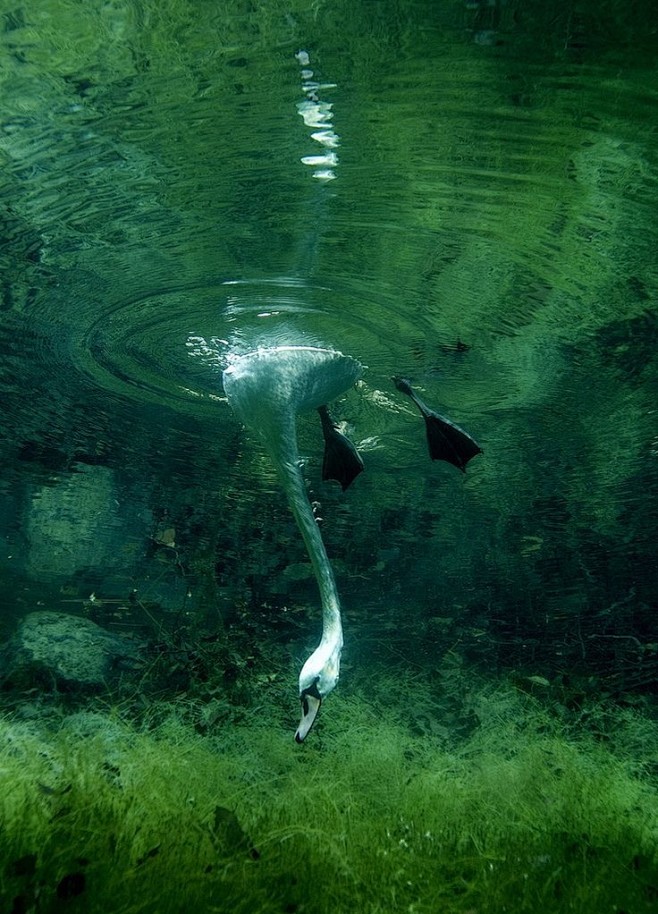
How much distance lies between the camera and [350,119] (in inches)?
162

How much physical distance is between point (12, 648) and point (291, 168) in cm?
1098

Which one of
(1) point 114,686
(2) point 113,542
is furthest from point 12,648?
(2) point 113,542

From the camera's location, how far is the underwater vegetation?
13.6 ft

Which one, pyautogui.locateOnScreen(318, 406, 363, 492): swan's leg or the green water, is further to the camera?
pyautogui.locateOnScreen(318, 406, 363, 492): swan's leg

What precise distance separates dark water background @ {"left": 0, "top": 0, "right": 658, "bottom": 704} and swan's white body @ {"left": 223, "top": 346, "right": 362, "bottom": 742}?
17.9 inches

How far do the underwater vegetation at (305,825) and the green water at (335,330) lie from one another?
0.09ft

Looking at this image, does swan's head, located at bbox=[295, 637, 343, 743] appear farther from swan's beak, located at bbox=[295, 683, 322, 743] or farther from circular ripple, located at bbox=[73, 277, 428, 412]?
circular ripple, located at bbox=[73, 277, 428, 412]

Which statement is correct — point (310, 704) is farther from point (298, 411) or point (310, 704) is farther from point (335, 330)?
point (335, 330)

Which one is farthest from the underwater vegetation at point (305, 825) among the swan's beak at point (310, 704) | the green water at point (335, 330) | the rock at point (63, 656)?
the rock at point (63, 656)

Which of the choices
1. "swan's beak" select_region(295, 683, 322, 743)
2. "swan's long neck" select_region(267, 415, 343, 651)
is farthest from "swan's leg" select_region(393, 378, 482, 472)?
"swan's beak" select_region(295, 683, 322, 743)

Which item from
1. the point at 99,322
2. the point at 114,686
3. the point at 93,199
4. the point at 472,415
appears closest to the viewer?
the point at 93,199

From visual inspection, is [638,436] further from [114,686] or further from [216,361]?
[114,686]

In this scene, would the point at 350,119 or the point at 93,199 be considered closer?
the point at 350,119

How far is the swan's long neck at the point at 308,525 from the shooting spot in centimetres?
373
